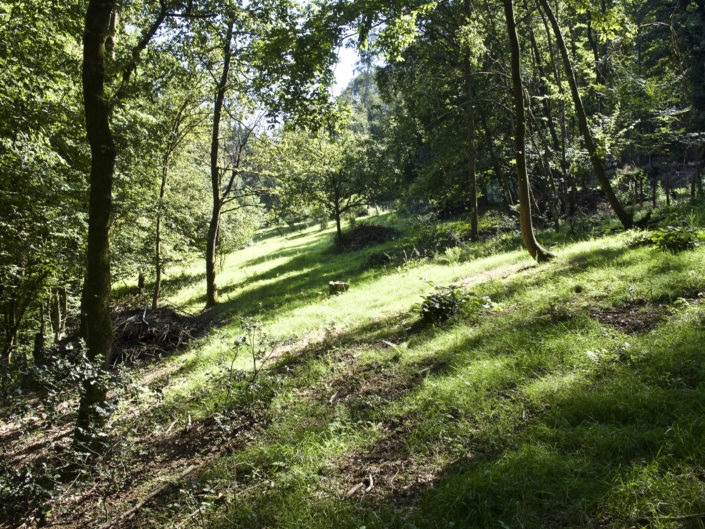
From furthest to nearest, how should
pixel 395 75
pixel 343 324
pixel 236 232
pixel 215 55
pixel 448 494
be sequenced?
1. pixel 236 232
2. pixel 395 75
3. pixel 215 55
4. pixel 343 324
5. pixel 448 494

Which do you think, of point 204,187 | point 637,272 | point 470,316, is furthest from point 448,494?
point 204,187

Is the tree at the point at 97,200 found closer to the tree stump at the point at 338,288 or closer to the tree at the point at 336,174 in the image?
the tree stump at the point at 338,288

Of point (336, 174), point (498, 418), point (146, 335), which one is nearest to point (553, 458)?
point (498, 418)

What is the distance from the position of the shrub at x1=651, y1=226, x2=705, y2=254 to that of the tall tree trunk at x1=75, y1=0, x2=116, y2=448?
8733mm

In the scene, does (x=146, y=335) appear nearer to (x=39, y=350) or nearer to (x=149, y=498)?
(x=39, y=350)

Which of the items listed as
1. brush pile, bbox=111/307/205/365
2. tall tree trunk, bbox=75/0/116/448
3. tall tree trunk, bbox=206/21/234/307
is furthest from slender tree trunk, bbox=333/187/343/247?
tall tree trunk, bbox=75/0/116/448

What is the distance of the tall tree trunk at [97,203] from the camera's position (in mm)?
4262

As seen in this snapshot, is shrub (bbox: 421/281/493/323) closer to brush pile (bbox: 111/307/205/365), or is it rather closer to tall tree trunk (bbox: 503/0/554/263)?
tall tree trunk (bbox: 503/0/554/263)

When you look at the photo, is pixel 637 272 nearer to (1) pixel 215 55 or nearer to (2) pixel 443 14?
(2) pixel 443 14

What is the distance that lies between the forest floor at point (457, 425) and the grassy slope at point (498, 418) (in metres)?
0.02

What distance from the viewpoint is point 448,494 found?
2777mm

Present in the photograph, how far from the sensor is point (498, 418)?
3.49 meters

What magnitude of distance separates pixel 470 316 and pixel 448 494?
12.4 feet

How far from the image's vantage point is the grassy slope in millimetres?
2584
